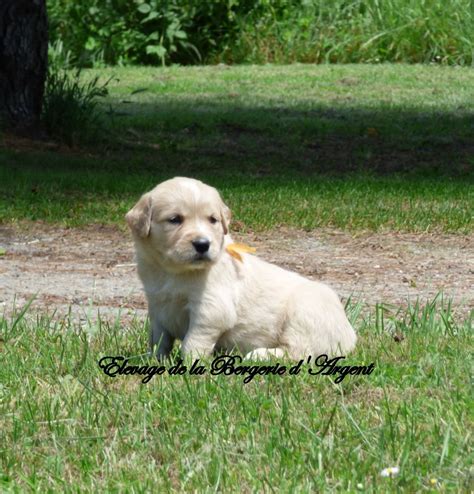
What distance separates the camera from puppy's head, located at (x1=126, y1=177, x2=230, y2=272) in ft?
15.0

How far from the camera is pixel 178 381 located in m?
4.43

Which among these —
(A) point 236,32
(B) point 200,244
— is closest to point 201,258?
(B) point 200,244

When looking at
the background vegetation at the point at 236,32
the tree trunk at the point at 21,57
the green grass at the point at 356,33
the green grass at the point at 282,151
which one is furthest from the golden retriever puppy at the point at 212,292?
the background vegetation at the point at 236,32

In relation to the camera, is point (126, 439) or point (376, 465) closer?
point (376, 465)

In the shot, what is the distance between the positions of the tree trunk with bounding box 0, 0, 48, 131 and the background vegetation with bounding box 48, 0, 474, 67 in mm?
7924

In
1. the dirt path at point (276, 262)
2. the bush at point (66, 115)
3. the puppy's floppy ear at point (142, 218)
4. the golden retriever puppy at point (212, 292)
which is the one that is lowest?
the dirt path at point (276, 262)

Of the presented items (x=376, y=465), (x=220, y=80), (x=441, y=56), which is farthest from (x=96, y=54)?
(x=376, y=465)

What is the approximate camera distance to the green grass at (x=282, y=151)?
9031 mm

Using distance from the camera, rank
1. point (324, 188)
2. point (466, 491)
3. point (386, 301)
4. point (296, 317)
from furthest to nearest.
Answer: point (324, 188) → point (386, 301) → point (296, 317) → point (466, 491)

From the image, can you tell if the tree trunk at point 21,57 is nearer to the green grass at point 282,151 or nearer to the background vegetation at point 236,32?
the green grass at point 282,151

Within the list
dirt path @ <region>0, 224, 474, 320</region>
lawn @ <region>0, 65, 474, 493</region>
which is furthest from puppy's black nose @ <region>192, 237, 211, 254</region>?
dirt path @ <region>0, 224, 474, 320</region>

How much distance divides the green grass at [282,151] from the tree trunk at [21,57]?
42cm

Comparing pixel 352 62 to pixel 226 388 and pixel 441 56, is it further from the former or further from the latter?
pixel 226 388

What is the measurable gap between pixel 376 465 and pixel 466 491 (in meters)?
0.30
